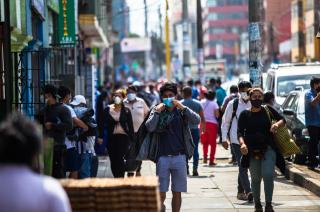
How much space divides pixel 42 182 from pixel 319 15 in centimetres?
4033

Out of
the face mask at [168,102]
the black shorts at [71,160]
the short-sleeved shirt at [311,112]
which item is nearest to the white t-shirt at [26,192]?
the face mask at [168,102]

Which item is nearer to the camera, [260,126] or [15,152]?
[15,152]

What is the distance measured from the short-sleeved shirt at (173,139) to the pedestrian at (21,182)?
6.44m

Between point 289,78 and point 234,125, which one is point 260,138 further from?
point 289,78

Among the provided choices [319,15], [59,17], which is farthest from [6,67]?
[319,15]

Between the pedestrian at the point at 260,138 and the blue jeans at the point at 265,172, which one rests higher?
the pedestrian at the point at 260,138

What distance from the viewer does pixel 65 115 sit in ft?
37.7

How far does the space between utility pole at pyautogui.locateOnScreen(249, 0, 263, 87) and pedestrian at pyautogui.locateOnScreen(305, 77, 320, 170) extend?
10.3ft

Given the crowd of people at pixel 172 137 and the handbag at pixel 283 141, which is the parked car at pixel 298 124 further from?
the handbag at pixel 283 141

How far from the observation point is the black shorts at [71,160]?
42.1ft

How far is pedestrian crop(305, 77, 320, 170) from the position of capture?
1642cm

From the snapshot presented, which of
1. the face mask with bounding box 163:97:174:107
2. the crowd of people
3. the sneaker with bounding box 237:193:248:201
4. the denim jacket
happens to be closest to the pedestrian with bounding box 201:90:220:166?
the crowd of people

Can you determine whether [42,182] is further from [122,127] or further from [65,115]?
[122,127]

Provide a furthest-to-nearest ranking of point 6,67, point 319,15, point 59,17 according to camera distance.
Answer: point 319,15, point 59,17, point 6,67
